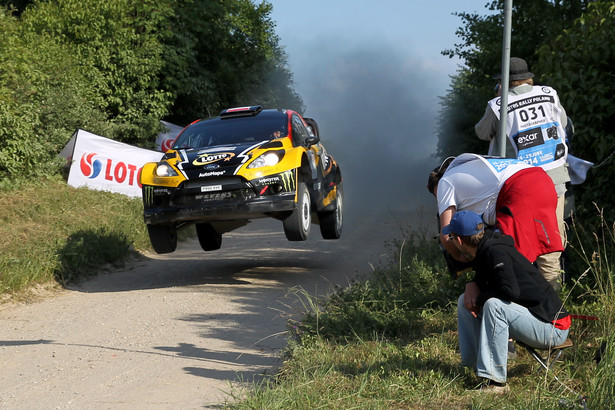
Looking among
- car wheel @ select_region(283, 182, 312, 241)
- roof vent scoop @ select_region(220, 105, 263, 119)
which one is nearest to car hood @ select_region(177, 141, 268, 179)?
car wheel @ select_region(283, 182, 312, 241)

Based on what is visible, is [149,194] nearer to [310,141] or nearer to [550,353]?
[310,141]

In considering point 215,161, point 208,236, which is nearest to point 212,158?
point 215,161

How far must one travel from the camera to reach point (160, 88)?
90.9 ft

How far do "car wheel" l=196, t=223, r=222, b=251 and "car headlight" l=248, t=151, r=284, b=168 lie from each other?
2.48 metres

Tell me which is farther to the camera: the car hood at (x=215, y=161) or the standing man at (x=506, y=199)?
the car hood at (x=215, y=161)

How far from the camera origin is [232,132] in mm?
11508

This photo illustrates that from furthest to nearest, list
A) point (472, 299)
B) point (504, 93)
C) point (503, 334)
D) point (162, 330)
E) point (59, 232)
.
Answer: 1. point (59, 232)
2. point (162, 330)
3. point (504, 93)
4. point (472, 299)
5. point (503, 334)

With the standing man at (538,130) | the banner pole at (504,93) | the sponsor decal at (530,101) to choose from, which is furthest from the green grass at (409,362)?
the sponsor decal at (530,101)

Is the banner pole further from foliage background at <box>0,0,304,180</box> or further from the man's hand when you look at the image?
foliage background at <box>0,0,304,180</box>

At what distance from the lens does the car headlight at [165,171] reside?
1044cm

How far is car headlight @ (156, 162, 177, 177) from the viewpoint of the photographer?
10.4m

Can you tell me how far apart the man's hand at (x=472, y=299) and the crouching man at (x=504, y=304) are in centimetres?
9

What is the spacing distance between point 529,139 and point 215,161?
4.50 metres

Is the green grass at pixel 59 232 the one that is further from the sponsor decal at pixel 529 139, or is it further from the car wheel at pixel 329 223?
the sponsor decal at pixel 529 139
